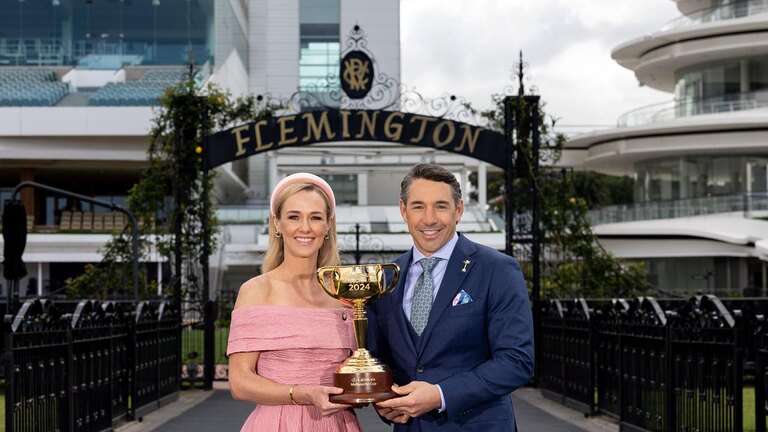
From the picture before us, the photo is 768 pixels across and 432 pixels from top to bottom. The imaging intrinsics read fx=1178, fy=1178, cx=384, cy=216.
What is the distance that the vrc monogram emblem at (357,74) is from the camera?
18.1 metres

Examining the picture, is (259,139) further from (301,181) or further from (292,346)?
(292,346)

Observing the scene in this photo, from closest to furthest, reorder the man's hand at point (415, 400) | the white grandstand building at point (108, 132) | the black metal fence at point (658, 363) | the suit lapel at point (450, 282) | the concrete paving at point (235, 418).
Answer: the man's hand at point (415, 400) < the suit lapel at point (450, 282) < the black metal fence at point (658, 363) < the concrete paving at point (235, 418) < the white grandstand building at point (108, 132)

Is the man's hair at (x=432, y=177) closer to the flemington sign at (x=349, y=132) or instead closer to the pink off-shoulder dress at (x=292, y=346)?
the pink off-shoulder dress at (x=292, y=346)

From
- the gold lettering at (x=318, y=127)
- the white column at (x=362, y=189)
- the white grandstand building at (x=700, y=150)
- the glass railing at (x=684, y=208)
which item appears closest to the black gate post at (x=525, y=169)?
the gold lettering at (x=318, y=127)

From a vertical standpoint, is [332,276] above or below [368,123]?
below

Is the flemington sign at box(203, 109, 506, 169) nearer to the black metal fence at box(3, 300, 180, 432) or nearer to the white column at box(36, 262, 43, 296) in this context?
the black metal fence at box(3, 300, 180, 432)

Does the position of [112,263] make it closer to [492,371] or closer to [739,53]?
[492,371]

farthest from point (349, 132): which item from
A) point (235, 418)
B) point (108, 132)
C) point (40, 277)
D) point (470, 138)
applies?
point (40, 277)

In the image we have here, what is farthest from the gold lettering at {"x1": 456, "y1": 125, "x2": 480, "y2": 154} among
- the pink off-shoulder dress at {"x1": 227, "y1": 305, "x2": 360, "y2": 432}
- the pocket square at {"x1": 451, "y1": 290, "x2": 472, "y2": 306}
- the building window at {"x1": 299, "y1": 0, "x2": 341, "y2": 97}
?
the building window at {"x1": 299, "y1": 0, "x2": 341, "y2": 97}

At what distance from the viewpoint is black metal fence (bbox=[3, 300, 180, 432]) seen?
9.49 metres

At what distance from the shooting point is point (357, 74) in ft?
59.8

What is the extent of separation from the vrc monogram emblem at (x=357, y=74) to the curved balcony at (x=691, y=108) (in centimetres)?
4427

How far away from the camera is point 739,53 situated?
5806cm

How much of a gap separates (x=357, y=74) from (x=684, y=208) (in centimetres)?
4391
